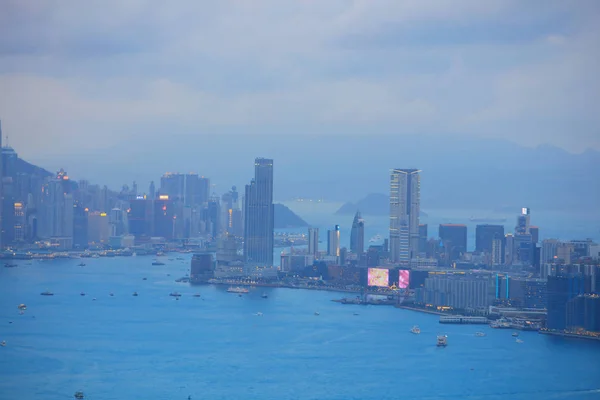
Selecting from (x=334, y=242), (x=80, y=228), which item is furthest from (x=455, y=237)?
(x=80, y=228)

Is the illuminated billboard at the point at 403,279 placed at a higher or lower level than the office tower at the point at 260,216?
lower

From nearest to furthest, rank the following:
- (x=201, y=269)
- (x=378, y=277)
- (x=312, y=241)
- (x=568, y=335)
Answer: (x=568, y=335)
(x=378, y=277)
(x=201, y=269)
(x=312, y=241)

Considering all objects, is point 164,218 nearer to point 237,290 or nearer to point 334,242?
point 334,242

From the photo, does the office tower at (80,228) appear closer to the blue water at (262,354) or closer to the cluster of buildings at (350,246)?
the cluster of buildings at (350,246)

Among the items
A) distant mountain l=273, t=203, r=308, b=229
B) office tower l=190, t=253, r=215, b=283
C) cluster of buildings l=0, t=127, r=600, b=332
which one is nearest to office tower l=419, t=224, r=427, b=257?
cluster of buildings l=0, t=127, r=600, b=332

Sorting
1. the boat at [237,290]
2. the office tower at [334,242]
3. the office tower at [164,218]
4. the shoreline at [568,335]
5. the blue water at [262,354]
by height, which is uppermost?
the office tower at [164,218]

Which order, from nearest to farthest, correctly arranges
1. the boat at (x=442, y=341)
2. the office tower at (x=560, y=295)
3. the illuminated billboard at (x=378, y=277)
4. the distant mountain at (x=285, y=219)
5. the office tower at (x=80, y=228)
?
the boat at (x=442, y=341)
the office tower at (x=560, y=295)
the illuminated billboard at (x=378, y=277)
the office tower at (x=80, y=228)
the distant mountain at (x=285, y=219)

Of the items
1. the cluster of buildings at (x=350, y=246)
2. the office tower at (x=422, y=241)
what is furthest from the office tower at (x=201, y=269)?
the office tower at (x=422, y=241)

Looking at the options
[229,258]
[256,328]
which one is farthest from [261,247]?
[256,328]

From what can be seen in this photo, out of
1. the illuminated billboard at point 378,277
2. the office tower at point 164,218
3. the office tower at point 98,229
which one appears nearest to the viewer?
the illuminated billboard at point 378,277
